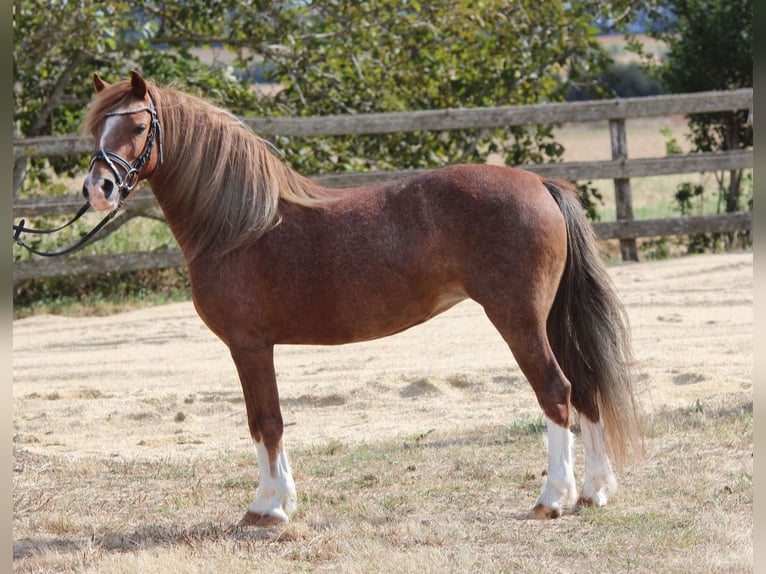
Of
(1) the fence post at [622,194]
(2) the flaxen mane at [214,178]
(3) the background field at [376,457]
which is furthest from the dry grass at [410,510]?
(1) the fence post at [622,194]

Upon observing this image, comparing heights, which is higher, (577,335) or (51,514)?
(577,335)

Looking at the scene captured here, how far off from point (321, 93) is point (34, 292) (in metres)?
3.96

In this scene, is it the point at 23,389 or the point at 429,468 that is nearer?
the point at 429,468

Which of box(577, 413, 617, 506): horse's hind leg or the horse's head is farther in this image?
box(577, 413, 617, 506): horse's hind leg

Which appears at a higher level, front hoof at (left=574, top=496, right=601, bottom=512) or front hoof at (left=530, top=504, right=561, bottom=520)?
front hoof at (left=530, top=504, right=561, bottom=520)

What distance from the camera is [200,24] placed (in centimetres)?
1156

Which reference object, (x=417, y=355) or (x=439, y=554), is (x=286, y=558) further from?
(x=417, y=355)

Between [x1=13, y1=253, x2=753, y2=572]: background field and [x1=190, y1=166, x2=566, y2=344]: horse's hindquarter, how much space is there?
35.8 inches

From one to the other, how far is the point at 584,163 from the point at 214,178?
750cm

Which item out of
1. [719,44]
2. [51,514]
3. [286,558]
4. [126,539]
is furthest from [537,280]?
[719,44]

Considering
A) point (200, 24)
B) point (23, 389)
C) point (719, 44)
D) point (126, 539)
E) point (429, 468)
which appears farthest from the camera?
point (719, 44)

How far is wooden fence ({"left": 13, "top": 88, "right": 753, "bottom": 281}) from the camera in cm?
1050

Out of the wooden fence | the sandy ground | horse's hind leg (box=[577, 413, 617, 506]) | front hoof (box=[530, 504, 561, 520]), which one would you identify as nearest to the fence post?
the wooden fence

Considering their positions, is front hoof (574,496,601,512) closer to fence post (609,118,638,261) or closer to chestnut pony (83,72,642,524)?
chestnut pony (83,72,642,524)
